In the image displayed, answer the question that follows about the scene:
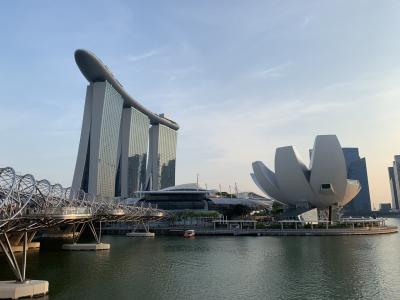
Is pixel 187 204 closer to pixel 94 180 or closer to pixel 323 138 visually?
pixel 94 180

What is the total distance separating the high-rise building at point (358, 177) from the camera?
172 meters

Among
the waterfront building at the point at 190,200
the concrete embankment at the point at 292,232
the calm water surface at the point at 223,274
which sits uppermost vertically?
the waterfront building at the point at 190,200

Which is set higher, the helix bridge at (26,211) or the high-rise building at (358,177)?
the high-rise building at (358,177)

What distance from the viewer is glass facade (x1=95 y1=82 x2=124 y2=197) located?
104750mm

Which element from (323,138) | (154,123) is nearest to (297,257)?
(323,138)

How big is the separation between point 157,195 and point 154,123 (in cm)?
5866

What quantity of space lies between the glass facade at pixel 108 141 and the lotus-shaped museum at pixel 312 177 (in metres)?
46.0

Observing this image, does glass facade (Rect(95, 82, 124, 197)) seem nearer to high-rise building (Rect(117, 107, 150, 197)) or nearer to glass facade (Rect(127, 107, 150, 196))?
high-rise building (Rect(117, 107, 150, 197))

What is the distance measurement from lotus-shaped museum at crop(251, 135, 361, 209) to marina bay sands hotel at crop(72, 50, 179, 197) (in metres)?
46.6

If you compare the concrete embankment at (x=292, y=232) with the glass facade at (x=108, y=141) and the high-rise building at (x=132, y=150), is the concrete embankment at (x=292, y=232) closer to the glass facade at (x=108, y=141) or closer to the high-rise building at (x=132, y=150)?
the glass facade at (x=108, y=141)

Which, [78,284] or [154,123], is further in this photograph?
[154,123]

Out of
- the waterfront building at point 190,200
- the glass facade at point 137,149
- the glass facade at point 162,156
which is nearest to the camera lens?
the waterfront building at point 190,200

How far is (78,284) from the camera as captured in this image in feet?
72.1

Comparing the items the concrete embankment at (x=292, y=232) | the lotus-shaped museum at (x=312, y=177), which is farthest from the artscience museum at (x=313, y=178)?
the concrete embankment at (x=292, y=232)
